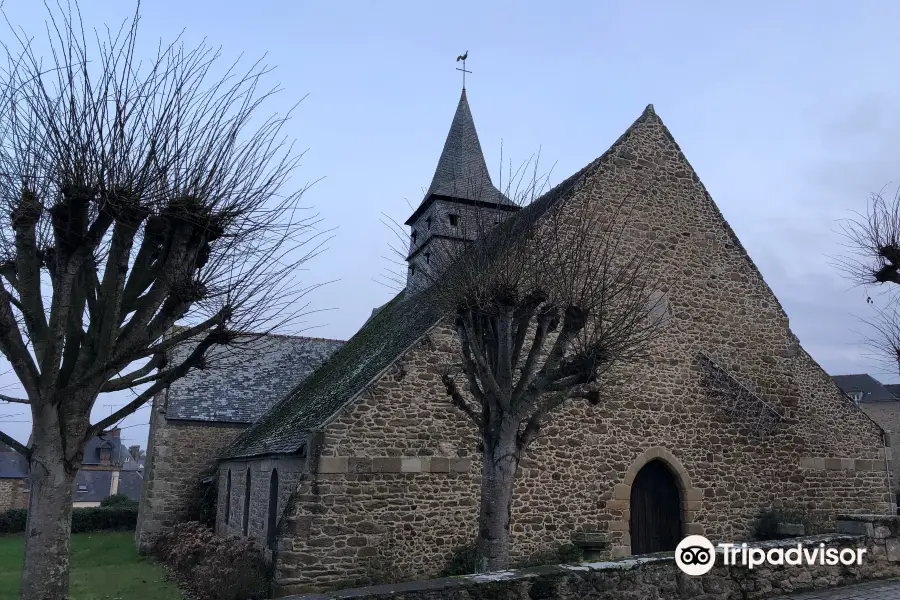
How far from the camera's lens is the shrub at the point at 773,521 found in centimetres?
1234

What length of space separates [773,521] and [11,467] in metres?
35.0

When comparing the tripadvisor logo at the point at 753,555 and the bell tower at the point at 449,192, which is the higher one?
the bell tower at the point at 449,192

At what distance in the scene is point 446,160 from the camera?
2081 centimetres

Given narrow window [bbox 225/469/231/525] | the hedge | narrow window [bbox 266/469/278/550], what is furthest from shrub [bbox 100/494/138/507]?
narrow window [bbox 266/469/278/550]

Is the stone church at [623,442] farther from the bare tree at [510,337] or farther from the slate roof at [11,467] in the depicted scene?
the slate roof at [11,467]

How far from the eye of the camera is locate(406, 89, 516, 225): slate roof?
1970cm

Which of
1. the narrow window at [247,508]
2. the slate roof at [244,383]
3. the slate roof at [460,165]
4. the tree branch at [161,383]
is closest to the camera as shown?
the tree branch at [161,383]

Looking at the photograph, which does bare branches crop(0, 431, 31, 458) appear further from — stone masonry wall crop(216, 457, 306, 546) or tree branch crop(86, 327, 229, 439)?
stone masonry wall crop(216, 457, 306, 546)

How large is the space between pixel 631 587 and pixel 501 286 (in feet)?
12.3

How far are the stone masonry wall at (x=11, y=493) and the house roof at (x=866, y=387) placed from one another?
47.9m

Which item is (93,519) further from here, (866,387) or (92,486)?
(866,387)

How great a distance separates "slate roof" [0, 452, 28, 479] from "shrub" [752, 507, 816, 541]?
32850mm

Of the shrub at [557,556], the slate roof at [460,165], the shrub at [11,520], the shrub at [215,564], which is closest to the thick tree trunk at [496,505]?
the shrub at [557,556]

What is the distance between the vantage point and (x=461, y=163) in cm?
2064
